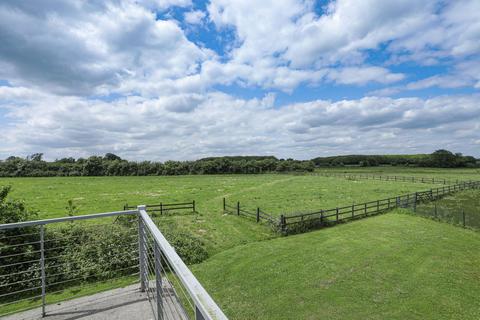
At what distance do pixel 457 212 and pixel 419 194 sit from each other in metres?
6.56

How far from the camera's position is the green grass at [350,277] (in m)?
6.61

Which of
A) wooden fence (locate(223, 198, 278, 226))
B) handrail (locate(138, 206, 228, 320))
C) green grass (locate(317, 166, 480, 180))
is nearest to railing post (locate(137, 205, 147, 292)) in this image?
handrail (locate(138, 206, 228, 320))

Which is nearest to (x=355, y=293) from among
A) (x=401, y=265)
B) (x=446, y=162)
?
(x=401, y=265)

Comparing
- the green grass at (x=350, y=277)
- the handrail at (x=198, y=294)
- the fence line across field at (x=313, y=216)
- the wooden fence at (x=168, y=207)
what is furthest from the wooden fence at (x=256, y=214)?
the handrail at (x=198, y=294)

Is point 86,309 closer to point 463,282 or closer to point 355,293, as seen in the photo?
point 355,293

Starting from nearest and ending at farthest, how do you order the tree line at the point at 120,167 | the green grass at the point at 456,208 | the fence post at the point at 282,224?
the fence post at the point at 282,224, the green grass at the point at 456,208, the tree line at the point at 120,167

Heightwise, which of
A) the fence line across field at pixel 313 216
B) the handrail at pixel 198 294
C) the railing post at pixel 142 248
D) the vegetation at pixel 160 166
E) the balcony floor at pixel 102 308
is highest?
the vegetation at pixel 160 166

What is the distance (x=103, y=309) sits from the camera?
4.13m

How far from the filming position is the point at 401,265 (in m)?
9.14

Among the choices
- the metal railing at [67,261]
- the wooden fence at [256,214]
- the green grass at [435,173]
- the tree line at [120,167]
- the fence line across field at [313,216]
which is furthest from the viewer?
the tree line at [120,167]

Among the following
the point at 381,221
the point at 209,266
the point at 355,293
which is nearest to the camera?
the point at 355,293

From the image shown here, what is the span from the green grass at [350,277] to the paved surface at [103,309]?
3.10 metres

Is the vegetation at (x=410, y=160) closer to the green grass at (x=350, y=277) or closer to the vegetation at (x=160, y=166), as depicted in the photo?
the vegetation at (x=160, y=166)

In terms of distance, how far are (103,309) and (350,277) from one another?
7.20 metres
